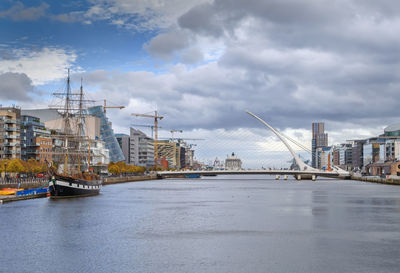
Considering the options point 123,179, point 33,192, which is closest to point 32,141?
point 123,179

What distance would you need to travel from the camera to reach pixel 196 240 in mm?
31578

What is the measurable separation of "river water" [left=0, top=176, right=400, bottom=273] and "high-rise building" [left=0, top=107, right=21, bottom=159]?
55.1 metres

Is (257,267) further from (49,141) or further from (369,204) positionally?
(49,141)

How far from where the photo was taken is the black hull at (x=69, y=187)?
6273 cm

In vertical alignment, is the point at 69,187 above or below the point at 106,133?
below

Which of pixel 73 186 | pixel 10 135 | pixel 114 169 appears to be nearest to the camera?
pixel 73 186

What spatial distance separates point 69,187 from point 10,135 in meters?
44.9

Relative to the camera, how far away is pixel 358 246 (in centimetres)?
2955

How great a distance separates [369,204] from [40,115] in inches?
4601

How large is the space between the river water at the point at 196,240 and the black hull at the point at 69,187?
12.5 metres

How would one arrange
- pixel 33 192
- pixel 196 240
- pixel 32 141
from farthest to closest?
pixel 32 141, pixel 33 192, pixel 196 240

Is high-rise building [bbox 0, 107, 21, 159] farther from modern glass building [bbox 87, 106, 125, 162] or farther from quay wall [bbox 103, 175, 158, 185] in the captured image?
modern glass building [bbox 87, 106, 125, 162]

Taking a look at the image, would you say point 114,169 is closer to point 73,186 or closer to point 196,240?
point 73,186

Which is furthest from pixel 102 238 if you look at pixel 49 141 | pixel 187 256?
pixel 49 141
